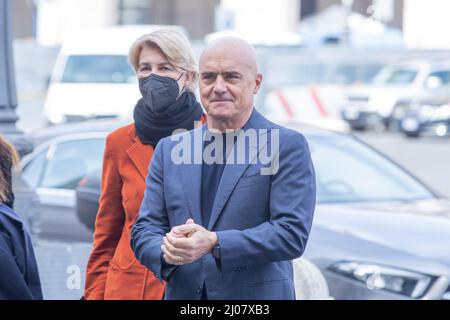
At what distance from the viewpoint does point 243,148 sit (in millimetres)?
3289

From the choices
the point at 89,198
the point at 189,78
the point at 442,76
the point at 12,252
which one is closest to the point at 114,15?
the point at 442,76

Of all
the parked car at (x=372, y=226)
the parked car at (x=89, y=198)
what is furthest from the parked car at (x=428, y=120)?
the parked car at (x=89, y=198)

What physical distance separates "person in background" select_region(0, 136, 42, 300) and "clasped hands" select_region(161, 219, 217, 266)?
0.51 meters

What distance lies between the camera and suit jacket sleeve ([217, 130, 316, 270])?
3.13 metres

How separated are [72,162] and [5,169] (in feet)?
15.0

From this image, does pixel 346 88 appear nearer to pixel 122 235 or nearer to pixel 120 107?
pixel 120 107

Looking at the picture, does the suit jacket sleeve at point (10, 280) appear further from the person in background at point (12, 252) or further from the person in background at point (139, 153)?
the person in background at point (139, 153)

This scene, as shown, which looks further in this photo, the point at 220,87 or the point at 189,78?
the point at 189,78

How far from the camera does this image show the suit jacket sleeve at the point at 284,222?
313 cm

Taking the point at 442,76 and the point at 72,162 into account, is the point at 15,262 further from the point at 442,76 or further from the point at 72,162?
the point at 442,76

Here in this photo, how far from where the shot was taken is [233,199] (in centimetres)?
323

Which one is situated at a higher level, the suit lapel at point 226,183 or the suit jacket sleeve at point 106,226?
the suit lapel at point 226,183

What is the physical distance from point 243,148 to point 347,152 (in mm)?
4232

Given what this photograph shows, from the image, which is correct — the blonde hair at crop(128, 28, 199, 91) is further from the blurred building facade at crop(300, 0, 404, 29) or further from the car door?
the blurred building facade at crop(300, 0, 404, 29)
